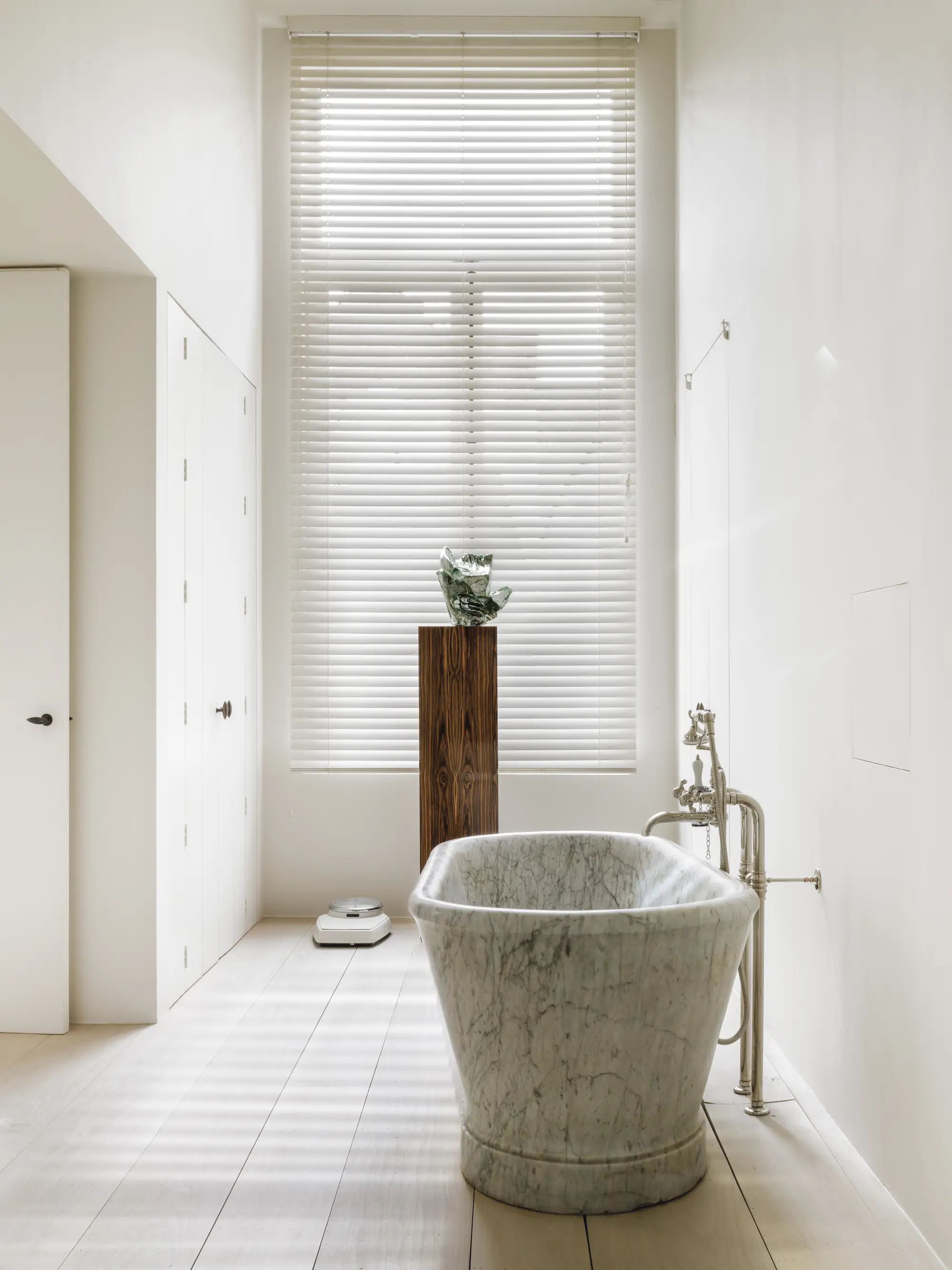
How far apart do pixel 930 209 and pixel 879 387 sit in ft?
1.14

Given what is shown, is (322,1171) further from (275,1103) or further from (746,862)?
(746,862)

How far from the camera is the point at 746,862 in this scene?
7.80 feet

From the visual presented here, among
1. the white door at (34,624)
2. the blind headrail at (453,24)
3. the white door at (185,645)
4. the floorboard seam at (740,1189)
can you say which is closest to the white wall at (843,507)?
the floorboard seam at (740,1189)

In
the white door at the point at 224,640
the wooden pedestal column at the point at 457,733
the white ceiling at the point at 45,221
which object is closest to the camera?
the white ceiling at the point at 45,221

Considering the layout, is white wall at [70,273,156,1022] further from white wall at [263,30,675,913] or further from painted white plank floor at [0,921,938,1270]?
white wall at [263,30,675,913]

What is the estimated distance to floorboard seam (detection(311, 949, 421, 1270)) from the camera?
5.88 feet

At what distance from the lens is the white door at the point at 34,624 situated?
2852 millimetres

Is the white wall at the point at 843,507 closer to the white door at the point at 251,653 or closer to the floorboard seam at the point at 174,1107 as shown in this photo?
the floorboard seam at the point at 174,1107

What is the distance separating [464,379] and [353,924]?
2191 mm

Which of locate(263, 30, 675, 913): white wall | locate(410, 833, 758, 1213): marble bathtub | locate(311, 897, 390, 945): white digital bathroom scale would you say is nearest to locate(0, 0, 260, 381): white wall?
locate(263, 30, 675, 913): white wall

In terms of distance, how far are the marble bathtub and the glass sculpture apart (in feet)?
5.68

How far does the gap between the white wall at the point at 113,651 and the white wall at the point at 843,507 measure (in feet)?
5.61

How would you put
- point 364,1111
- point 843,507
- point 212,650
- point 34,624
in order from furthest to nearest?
point 212,650 → point 34,624 → point 364,1111 → point 843,507

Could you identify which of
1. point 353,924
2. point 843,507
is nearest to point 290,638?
point 353,924
